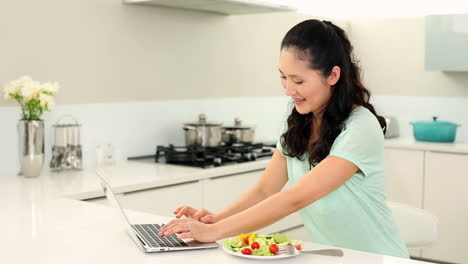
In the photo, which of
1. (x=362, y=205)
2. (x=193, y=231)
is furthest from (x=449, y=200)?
(x=193, y=231)

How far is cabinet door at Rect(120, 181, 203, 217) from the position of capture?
292 cm

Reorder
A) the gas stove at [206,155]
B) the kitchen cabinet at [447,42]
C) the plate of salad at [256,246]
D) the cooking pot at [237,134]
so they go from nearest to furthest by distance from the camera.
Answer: the plate of salad at [256,246] < the gas stove at [206,155] < the cooking pot at [237,134] < the kitchen cabinet at [447,42]

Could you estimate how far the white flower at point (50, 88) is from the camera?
120 inches

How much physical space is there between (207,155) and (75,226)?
1730mm

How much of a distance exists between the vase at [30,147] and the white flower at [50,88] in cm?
15

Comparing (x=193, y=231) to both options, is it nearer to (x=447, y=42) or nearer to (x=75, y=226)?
(x=75, y=226)

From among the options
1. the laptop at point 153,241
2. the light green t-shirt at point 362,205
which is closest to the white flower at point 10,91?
the laptop at point 153,241

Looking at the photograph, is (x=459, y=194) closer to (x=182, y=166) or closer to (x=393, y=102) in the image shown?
(x=393, y=102)

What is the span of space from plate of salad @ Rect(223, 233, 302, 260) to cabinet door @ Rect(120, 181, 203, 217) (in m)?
1.27

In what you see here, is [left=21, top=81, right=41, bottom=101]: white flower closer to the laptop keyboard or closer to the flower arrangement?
the flower arrangement

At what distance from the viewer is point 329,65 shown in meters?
1.97

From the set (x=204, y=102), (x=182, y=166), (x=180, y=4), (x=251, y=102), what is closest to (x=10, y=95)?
(x=182, y=166)

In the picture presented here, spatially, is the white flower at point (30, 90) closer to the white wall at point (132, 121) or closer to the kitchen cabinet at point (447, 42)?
the white wall at point (132, 121)

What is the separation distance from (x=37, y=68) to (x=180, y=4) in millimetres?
974
